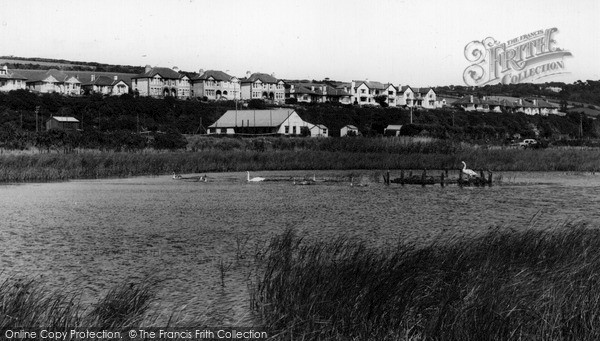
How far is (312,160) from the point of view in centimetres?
5866

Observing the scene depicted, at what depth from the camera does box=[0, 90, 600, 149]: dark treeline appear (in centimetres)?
9669

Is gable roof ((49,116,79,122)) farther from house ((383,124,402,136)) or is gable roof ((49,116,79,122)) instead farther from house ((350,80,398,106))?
house ((350,80,398,106))

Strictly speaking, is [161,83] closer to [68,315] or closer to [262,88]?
[262,88]

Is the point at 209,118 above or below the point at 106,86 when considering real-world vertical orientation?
below

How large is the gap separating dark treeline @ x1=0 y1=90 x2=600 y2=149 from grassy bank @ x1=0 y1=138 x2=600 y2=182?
43.5ft

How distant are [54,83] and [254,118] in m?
55.7

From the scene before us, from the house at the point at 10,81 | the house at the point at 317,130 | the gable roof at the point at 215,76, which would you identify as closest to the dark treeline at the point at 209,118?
the house at the point at 317,130

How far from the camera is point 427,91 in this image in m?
173

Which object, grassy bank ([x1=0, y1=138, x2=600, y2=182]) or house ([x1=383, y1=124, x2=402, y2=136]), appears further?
house ([x1=383, y1=124, x2=402, y2=136])

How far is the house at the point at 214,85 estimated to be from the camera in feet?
495

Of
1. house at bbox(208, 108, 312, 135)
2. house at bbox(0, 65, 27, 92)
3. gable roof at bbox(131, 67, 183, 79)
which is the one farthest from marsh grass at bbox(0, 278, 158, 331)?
house at bbox(0, 65, 27, 92)

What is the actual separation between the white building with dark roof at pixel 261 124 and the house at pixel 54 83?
47020mm

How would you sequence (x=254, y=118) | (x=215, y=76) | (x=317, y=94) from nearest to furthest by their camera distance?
→ (x=254, y=118)
(x=215, y=76)
(x=317, y=94)

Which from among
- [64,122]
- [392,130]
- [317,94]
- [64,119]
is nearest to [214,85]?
[317,94]
